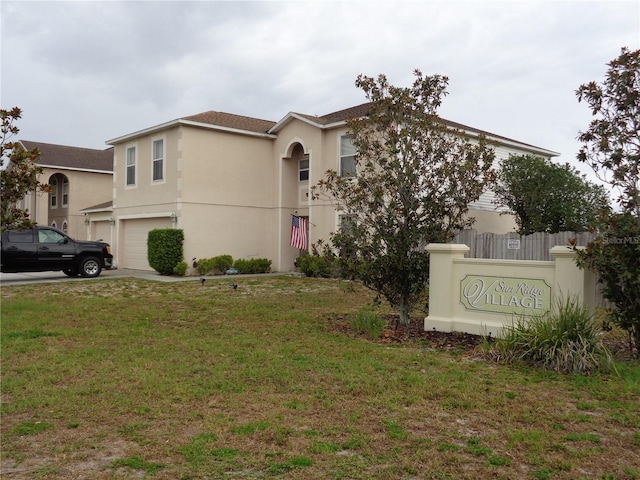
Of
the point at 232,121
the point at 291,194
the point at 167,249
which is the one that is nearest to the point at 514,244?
the point at 291,194

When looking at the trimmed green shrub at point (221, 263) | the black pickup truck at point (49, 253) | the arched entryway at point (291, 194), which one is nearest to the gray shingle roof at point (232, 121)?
the arched entryway at point (291, 194)

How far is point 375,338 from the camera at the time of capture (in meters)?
8.62

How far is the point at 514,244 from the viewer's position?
15.7m

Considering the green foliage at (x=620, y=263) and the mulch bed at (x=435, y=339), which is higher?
the green foliage at (x=620, y=263)

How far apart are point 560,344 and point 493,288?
1834mm

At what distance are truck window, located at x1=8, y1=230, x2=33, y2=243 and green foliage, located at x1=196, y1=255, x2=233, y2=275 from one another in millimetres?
5685

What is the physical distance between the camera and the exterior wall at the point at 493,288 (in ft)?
24.8

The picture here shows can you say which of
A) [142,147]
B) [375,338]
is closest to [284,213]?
[142,147]

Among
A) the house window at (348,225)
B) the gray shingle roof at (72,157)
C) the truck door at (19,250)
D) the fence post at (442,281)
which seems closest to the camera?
the fence post at (442,281)

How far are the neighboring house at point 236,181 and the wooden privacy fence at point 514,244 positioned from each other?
4.36 m

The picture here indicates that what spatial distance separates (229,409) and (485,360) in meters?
3.74

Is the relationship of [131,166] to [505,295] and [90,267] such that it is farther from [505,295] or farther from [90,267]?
[505,295]

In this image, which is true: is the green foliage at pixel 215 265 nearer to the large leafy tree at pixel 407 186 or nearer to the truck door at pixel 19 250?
the truck door at pixel 19 250

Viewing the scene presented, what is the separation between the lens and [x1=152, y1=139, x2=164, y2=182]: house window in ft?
70.4
